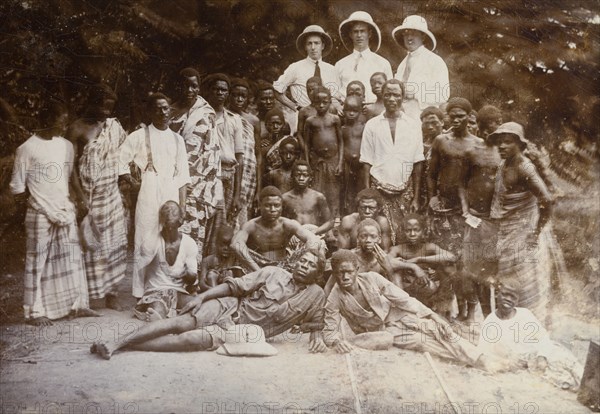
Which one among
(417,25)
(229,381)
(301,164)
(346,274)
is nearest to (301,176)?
(301,164)

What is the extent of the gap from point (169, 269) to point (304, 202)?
1247mm

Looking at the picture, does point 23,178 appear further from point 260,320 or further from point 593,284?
point 593,284

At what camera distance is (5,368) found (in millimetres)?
5262

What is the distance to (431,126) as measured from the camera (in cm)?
564

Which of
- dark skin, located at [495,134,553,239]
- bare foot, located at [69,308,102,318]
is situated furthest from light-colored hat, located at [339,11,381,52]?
bare foot, located at [69,308,102,318]

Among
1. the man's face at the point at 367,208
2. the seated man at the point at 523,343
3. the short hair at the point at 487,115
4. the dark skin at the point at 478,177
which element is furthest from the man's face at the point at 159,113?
the seated man at the point at 523,343

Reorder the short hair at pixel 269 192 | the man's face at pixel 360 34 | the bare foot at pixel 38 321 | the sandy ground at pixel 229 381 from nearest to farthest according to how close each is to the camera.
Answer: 1. the sandy ground at pixel 229 381
2. the bare foot at pixel 38 321
3. the short hair at pixel 269 192
4. the man's face at pixel 360 34

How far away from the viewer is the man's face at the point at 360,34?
5727 mm

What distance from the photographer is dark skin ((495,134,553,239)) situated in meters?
5.65

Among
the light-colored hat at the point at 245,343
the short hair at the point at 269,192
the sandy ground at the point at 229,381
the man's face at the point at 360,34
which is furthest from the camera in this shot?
the man's face at the point at 360,34

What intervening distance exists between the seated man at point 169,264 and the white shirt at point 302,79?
1366 mm

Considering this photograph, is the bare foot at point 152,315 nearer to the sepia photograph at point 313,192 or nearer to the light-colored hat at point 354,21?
the sepia photograph at point 313,192

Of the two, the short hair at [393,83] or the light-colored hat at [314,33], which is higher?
the light-colored hat at [314,33]

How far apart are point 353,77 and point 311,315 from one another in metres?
2.05
